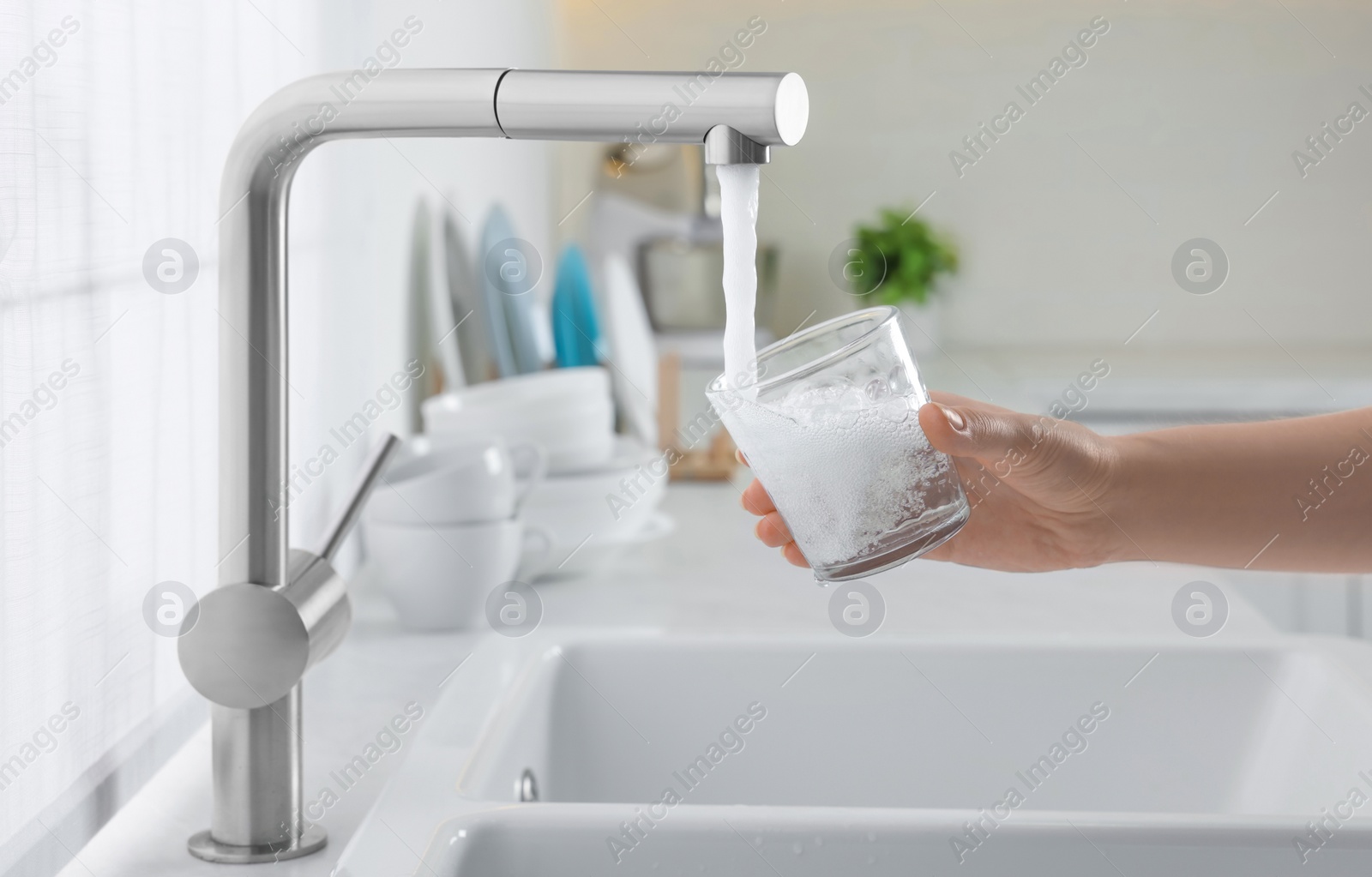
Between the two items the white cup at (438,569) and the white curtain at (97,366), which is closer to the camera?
the white curtain at (97,366)

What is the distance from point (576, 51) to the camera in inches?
104

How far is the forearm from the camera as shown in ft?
2.22

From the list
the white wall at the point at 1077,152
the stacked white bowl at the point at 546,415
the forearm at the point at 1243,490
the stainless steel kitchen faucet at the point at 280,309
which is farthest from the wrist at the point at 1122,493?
the white wall at the point at 1077,152

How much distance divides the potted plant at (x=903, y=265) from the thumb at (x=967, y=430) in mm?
2040

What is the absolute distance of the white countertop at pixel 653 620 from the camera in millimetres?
590

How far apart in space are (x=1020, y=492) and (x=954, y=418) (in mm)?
224

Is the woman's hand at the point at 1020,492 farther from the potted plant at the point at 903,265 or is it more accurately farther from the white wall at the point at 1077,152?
the white wall at the point at 1077,152

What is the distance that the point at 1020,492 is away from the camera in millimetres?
718

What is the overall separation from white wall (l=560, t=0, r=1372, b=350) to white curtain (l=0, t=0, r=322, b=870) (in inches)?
78.7

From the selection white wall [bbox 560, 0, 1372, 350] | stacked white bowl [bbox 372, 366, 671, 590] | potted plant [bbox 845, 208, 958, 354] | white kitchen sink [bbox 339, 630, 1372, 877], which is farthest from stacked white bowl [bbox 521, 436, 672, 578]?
white wall [bbox 560, 0, 1372, 350]

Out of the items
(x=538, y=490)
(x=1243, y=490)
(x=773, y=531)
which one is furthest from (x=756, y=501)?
(x=538, y=490)

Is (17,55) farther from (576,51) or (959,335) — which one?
(959,335)

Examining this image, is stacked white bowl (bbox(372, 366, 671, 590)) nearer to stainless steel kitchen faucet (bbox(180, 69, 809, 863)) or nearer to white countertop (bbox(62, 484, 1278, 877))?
white countertop (bbox(62, 484, 1278, 877))

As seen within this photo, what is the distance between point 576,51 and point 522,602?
6.28 ft
